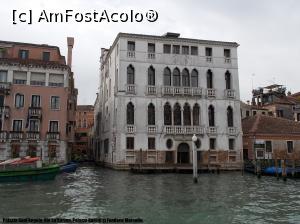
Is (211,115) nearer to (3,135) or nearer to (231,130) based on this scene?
(231,130)

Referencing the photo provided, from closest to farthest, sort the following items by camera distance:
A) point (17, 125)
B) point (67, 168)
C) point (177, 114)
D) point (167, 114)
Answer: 1. point (67, 168)
2. point (17, 125)
3. point (167, 114)
4. point (177, 114)

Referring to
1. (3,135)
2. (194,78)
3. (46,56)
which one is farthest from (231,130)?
(3,135)

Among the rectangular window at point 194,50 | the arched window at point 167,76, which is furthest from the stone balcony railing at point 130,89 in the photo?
the rectangular window at point 194,50

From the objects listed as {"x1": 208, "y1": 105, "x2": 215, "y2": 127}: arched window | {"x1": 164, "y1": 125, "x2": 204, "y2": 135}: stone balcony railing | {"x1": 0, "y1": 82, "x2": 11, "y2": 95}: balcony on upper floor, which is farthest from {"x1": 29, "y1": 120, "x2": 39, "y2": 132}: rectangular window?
{"x1": 208, "y1": 105, "x2": 215, "y2": 127}: arched window

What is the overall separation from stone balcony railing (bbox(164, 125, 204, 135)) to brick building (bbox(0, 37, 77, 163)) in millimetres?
8333

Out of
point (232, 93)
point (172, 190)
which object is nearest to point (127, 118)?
point (232, 93)

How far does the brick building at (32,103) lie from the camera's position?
990 inches

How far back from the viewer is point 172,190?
584 inches

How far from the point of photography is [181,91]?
2752 centimetres

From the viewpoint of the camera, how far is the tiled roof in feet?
93.6

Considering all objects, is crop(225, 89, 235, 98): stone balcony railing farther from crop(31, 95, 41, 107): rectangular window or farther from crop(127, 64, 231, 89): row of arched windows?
crop(31, 95, 41, 107): rectangular window

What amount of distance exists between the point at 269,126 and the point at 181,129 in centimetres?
818

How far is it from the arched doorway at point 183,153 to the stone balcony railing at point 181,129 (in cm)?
113

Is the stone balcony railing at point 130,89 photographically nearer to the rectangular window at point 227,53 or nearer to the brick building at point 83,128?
the rectangular window at point 227,53
